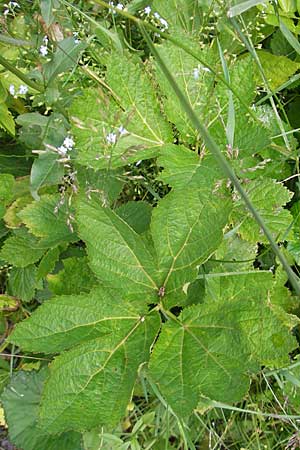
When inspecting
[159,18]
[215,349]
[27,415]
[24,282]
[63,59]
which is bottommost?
[27,415]

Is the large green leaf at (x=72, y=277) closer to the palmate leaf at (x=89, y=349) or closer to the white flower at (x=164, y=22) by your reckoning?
the palmate leaf at (x=89, y=349)

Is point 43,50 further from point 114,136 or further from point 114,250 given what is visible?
point 114,250

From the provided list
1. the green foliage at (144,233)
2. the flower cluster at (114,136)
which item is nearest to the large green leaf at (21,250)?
the green foliage at (144,233)

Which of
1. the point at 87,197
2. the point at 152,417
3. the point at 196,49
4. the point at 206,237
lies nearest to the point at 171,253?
the point at 206,237

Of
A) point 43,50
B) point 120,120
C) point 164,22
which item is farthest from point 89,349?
point 164,22

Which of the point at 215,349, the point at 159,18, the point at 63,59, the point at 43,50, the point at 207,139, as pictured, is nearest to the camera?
the point at 207,139

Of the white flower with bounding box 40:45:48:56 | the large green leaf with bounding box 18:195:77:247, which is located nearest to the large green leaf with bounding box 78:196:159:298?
the large green leaf with bounding box 18:195:77:247

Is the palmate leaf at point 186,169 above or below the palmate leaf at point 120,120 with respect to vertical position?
below
